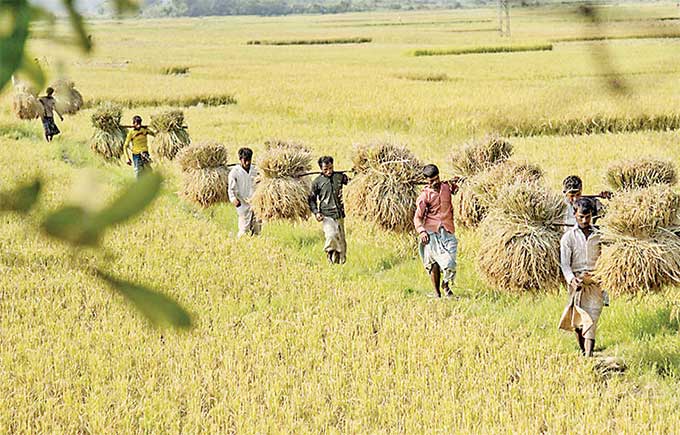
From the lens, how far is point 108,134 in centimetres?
1337

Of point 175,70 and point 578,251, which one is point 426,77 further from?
point 578,251

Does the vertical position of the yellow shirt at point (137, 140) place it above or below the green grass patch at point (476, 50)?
above

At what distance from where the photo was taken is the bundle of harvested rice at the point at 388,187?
7.55 metres

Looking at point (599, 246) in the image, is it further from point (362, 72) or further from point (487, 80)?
point (362, 72)

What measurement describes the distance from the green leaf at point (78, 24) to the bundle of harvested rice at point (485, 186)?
6071 mm

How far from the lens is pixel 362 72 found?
91.4ft

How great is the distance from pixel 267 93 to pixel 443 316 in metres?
16.8

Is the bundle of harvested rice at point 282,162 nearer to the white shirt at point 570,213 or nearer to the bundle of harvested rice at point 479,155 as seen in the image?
the bundle of harvested rice at point 479,155

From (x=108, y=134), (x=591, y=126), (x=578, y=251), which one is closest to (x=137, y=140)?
(x=108, y=134)

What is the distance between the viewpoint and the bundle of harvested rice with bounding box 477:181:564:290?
576cm

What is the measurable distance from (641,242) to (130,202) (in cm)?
522

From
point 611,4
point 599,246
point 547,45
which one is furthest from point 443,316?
point 547,45

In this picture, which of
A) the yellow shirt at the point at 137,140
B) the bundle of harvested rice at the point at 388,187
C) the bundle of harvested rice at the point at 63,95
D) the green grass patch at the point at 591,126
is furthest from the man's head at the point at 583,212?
the green grass patch at the point at 591,126

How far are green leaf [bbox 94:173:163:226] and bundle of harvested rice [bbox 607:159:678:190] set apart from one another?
603 centimetres
